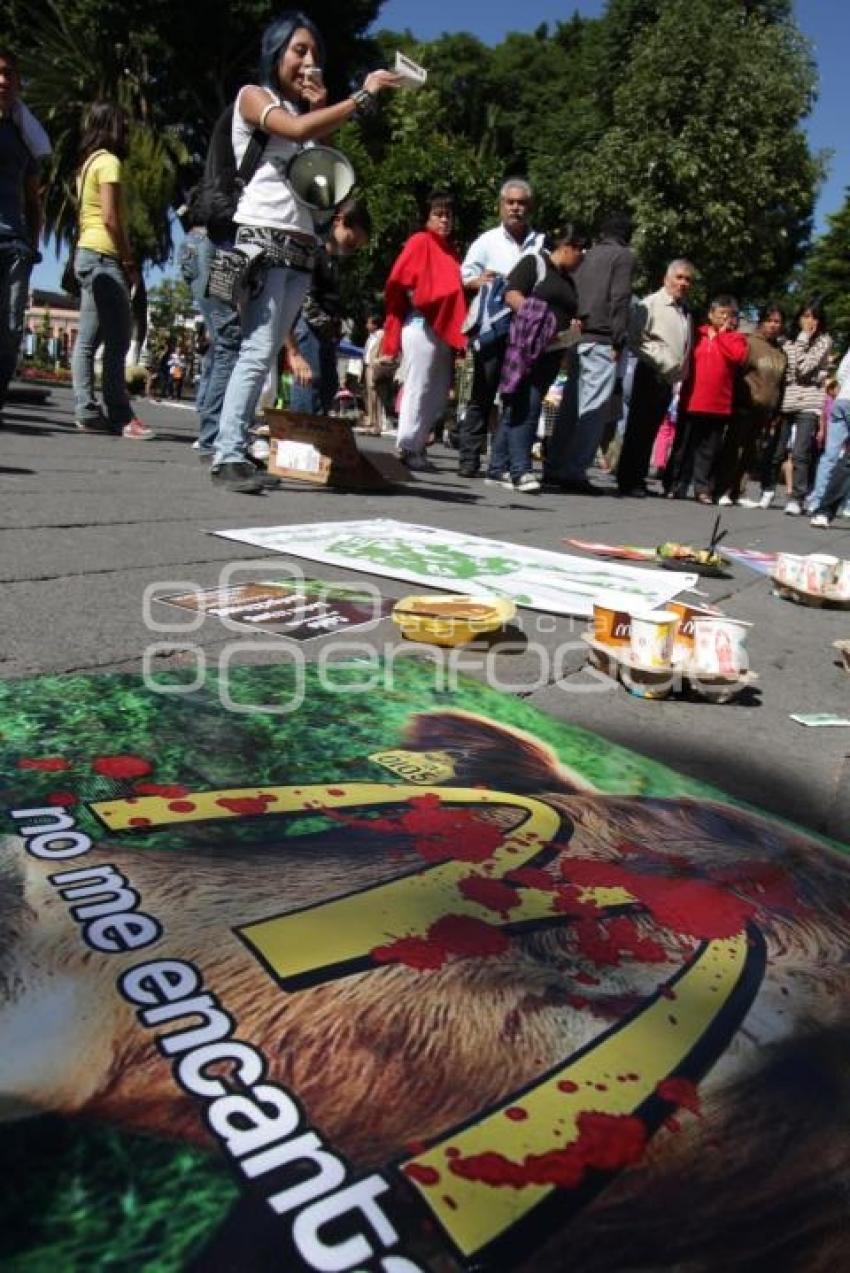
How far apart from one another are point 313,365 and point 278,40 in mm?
2402

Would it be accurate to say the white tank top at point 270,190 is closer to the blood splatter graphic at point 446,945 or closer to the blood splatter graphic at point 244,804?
the blood splatter graphic at point 244,804

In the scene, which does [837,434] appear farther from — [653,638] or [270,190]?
[653,638]

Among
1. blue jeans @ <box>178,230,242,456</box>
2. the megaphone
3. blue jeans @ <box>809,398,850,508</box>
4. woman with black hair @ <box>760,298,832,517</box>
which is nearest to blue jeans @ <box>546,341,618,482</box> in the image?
blue jeans @ <box>809,398,850,508</box>

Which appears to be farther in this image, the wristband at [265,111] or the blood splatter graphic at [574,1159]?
the wristband at [265,111]

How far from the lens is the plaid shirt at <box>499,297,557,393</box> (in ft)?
18.8

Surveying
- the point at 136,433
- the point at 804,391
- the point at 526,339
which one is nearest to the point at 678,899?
the point at 526,339

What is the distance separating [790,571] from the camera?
3.42 meters

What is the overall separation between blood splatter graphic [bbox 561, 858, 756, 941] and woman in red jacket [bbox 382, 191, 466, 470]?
5096mm

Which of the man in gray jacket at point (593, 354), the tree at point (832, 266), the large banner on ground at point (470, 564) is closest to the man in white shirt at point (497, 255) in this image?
the man in gray jacket at point (593, 354)

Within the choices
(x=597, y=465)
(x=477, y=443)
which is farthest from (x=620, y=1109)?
(x=597, y=465)

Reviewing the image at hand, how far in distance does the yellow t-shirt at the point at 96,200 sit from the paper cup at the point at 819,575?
398 cm

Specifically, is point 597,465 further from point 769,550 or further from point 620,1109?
point 620,1109

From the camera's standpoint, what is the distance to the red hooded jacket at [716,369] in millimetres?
7309

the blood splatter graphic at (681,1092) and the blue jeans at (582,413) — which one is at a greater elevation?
the blue jeans at (582,413)
